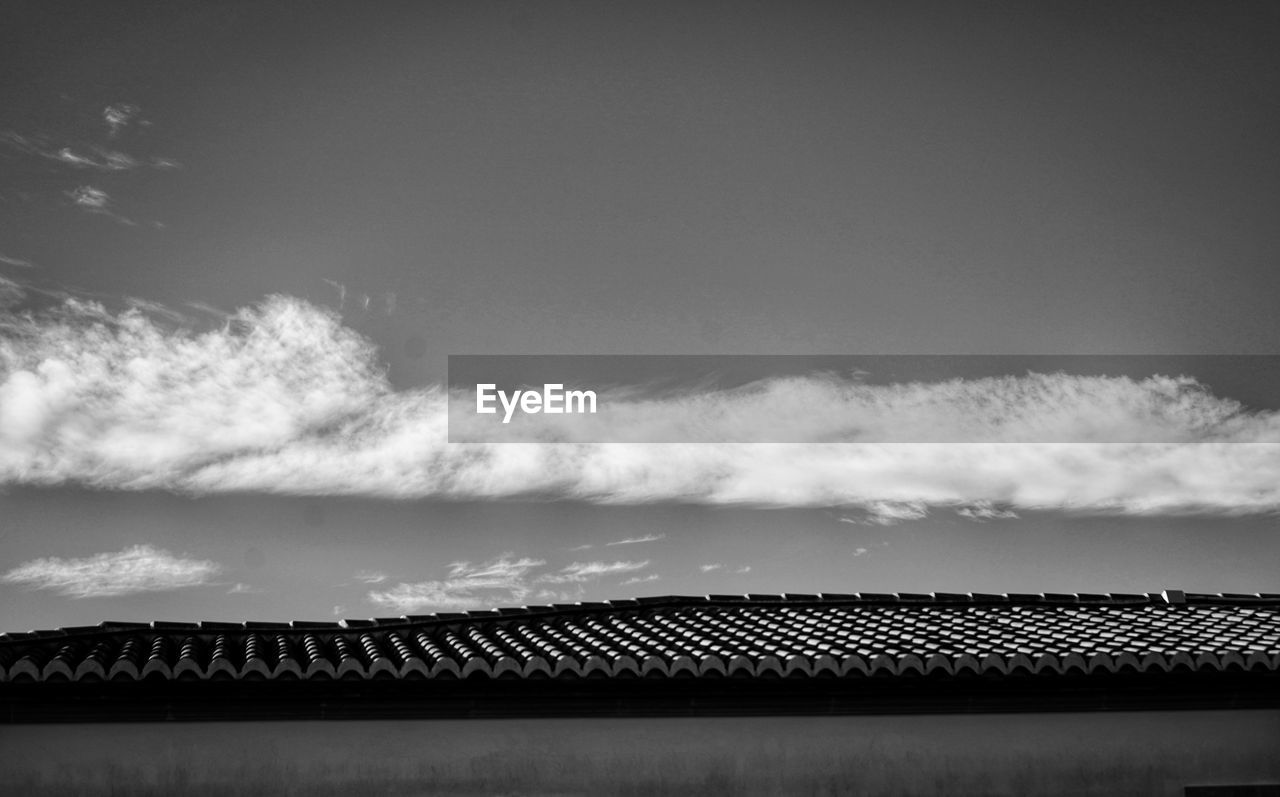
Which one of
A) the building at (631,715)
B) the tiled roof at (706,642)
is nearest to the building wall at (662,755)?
the building at (631,715)

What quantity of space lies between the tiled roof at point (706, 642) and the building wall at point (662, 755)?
56 centimetres

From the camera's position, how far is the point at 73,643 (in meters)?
11.1

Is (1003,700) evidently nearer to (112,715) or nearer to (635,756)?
(635,756)

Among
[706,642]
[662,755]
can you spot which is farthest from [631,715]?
[706,642]

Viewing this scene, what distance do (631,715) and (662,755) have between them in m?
0.42

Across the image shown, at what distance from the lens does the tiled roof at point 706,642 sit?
10266 millimetres

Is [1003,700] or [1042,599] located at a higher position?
[1042,599]

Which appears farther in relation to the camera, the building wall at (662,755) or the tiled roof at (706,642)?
the tiled roof at (706,642)

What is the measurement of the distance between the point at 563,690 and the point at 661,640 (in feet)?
4.72

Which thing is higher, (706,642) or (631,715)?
(706,642)

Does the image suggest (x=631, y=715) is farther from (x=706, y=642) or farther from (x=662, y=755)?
(x=706, y=642)

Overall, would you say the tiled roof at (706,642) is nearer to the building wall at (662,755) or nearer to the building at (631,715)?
the building at (631,715)

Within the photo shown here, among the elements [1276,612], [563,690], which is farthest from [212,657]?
[1276,612]

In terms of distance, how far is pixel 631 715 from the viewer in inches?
420
